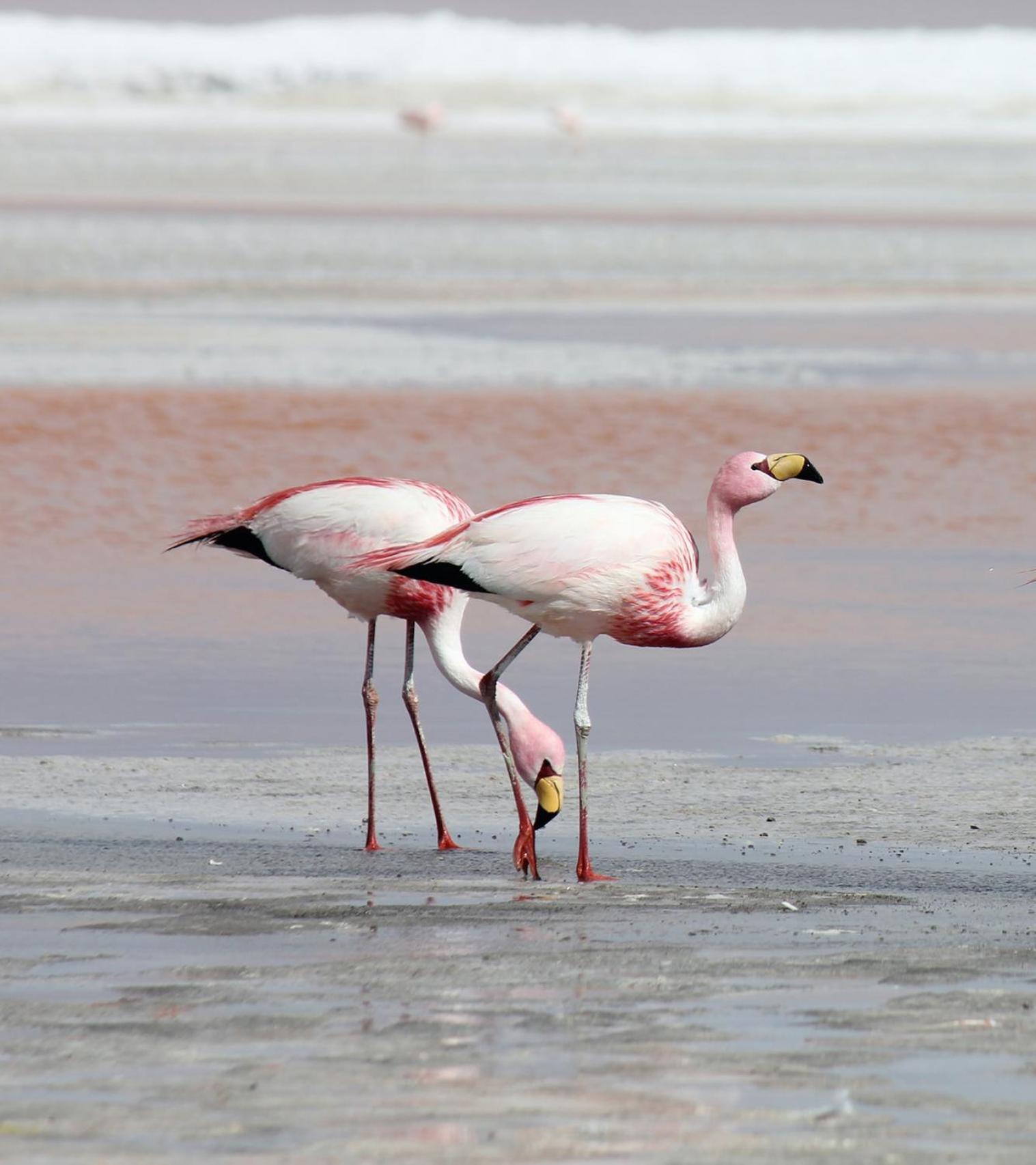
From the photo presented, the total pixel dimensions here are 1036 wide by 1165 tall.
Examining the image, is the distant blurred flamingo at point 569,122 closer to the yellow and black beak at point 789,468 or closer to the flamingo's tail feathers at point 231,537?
the flamingo's tail feathers at point 231,537

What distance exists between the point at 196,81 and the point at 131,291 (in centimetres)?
9945

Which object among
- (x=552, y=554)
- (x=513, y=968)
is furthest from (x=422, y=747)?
(x=513, y=968)

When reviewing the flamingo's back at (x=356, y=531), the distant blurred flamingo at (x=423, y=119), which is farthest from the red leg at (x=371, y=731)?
the distant blurred flamingo at (x=423, y=119)

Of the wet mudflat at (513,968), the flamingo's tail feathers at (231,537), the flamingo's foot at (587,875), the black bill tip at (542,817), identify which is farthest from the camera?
the flamingo's tail feathers at (231,537)

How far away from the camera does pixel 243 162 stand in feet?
176

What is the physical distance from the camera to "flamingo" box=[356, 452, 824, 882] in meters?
7.04

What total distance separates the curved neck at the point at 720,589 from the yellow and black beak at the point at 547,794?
658mm

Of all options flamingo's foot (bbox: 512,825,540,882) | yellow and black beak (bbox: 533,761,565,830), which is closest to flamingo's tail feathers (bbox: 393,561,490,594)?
yellow and black beak (bbox: 533,761,565,830)

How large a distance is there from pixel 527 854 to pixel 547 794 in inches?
12.7

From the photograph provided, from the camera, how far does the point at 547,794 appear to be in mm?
6914

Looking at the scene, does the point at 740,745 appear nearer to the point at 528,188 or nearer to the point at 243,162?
the point at 528,188

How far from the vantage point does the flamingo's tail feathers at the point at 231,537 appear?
313 inches

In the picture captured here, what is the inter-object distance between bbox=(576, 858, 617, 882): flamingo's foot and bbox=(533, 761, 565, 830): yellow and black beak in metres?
0.25

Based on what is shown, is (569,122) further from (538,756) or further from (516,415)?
(538,756)
